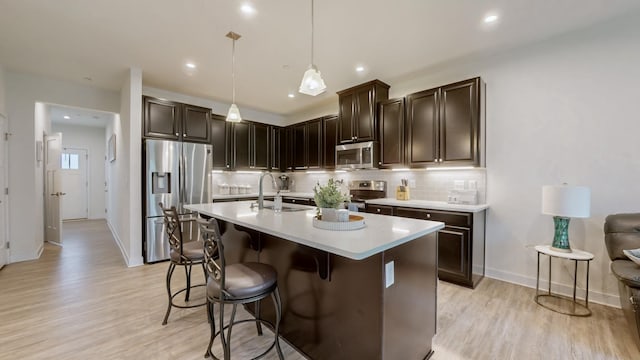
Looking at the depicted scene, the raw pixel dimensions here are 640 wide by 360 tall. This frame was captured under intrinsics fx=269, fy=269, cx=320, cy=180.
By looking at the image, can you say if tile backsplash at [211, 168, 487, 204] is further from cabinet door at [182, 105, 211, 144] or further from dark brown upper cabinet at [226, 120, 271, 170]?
cabinet door at [182, 105, 211, 144]

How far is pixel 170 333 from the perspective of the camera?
2.22 meters

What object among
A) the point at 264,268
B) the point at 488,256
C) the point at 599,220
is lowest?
the point at 488,256

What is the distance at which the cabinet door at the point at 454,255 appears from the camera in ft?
10.1

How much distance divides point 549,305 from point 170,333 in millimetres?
3553

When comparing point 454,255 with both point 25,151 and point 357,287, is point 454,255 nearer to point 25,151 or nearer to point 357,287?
point 357,287

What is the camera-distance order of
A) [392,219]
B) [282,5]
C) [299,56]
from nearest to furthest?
[392,219] → [282,5] → [299,56]

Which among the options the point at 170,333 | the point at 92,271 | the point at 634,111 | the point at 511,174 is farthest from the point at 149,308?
the point at 634,111

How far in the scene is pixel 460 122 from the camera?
3.36 m

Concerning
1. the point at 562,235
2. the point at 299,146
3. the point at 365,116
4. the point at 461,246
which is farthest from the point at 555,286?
the point at 299,146

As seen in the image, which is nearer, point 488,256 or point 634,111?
point 634,111

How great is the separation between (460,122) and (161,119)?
4.32m

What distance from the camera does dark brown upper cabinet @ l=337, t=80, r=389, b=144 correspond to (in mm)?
4223

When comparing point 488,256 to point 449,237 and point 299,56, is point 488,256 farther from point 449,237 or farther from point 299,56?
point 299,56

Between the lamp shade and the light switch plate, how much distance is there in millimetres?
2121
